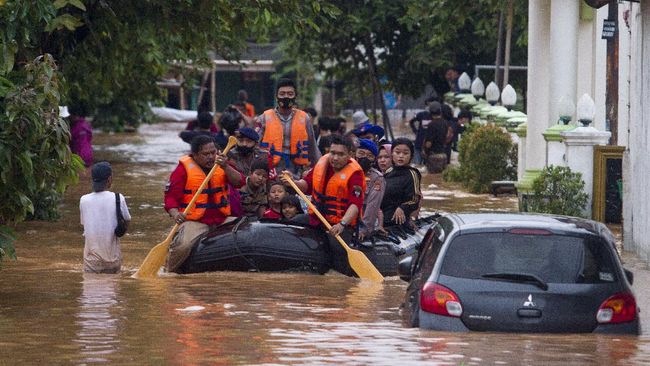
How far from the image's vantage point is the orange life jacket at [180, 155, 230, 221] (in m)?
16.1

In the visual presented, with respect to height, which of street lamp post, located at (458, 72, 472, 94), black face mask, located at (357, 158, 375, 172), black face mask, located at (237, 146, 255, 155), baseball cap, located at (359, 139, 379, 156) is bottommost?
black face mask, located at (357, 158, 375, 172)

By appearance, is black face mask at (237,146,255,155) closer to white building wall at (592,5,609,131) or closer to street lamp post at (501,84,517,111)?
white building wall at (592,5,609,131)

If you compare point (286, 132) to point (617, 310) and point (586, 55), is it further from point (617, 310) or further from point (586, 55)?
point (586, 55)

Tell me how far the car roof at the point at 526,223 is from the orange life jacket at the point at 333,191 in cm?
462

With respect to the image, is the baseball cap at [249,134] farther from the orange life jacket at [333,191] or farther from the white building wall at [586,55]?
the white building wall at [586,55]

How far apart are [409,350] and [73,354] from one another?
7.53ft

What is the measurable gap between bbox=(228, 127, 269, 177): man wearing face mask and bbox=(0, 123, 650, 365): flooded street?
65.3 inches

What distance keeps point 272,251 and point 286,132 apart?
10.1 ft

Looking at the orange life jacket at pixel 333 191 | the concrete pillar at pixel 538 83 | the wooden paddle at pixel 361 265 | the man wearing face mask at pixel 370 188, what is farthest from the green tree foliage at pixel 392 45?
the wooden paddle at pixel 361 265

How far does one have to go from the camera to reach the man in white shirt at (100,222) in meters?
15.3

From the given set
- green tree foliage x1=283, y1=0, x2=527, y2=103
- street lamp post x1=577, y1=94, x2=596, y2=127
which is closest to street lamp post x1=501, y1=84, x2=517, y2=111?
green tree foliage x1=283, y1=0, x2=527, y2=103

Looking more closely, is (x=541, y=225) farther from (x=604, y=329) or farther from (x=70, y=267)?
(x=70, y=267)

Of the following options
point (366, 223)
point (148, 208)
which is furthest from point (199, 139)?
point (148, 208)

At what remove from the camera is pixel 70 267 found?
17.2m
